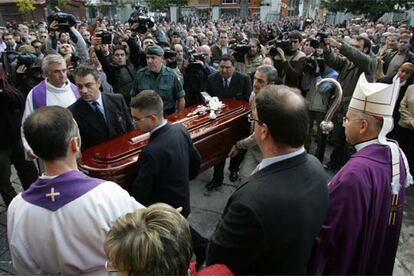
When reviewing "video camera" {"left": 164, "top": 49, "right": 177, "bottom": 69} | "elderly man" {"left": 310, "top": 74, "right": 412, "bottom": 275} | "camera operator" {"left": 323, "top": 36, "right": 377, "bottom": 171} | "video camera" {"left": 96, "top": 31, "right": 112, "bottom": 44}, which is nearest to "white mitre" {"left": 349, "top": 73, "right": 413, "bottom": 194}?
"elderly man" {"left": 310, "top": 74, "right": 412, "bottom": 275}

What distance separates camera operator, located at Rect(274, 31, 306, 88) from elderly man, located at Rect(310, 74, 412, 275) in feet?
10.1

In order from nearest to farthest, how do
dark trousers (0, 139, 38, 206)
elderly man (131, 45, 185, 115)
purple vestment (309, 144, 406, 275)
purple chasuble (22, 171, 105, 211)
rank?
purple chasuble (22, 171, 105, 211)
purple vestment (309, 144, 406, 275)
dark trousers (0, 139, 38, 206)
elderly man (131, 45, 185, 115)

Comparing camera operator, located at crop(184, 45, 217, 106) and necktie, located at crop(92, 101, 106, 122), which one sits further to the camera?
camera operator, located at crop(184, 45, 217, 106)

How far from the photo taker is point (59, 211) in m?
1.45

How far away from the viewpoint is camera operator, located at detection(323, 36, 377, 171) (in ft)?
14.3

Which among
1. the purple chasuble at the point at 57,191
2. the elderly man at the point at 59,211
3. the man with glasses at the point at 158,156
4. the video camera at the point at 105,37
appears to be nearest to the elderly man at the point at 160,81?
the video camera at the point at 105,37

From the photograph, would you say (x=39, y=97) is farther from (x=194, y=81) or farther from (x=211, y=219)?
(x=194, y=81)

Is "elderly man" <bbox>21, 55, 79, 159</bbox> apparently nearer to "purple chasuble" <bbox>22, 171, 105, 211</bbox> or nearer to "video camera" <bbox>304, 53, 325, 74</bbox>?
"purple chasuble" <bbox>22, 171, 105, 211</bbox>

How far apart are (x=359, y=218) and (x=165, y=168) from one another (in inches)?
52.6

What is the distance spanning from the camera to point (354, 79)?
462 cm

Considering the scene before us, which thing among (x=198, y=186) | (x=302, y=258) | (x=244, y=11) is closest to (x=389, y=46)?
(x=198, y=186)

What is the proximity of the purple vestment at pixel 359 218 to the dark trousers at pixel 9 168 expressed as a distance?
298cm

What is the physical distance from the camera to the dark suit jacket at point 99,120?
3.02 m

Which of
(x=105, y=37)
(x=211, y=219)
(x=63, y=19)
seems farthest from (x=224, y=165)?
(x=63, y=19)
